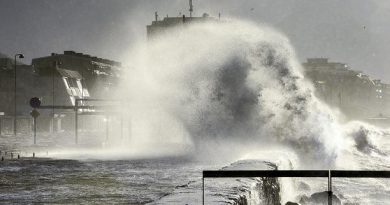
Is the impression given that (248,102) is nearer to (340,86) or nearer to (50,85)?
(50,85)

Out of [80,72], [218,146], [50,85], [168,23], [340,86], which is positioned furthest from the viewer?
[340,86]

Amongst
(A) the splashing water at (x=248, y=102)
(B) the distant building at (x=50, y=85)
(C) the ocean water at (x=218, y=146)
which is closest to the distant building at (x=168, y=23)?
(B) the distant building at (x=50, y=85)

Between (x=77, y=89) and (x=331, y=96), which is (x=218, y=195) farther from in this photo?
(x=331, y=96)

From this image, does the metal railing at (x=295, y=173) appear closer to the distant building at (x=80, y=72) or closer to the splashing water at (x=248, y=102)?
the splashing water at (x=248, y=102)

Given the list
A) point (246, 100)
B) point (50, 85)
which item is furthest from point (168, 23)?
point (246, 100)

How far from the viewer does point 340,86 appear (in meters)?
170

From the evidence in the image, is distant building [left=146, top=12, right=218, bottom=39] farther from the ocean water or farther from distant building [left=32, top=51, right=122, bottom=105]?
the ocean water

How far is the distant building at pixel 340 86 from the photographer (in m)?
162

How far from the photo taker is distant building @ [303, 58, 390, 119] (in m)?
162

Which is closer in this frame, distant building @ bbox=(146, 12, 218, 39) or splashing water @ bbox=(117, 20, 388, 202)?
splashing water @ bbox=(117, 20, 388, 202)

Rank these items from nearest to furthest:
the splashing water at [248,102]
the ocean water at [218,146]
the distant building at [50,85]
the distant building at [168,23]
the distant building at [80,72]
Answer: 1. the ocean water at [218,146]
2. the splashing water at [248,102]
3. the distant building at [50,85]
4. the distant building at [80,72]
5. the distant building at [168,23]

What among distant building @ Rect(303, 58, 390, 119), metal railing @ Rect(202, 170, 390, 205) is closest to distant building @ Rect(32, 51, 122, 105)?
distant building @ Rect(303, 58, 390, 119)

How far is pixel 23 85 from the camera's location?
7950 cm

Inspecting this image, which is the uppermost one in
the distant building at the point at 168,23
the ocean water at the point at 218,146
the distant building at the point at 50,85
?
the distant building at the point at 168,23
